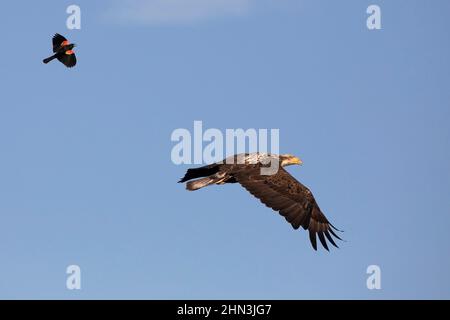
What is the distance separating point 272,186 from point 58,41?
8.79 m

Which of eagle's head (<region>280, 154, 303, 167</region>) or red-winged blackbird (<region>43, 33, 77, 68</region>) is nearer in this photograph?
eagle's head (<region>280, 154, 303, 167</region>)

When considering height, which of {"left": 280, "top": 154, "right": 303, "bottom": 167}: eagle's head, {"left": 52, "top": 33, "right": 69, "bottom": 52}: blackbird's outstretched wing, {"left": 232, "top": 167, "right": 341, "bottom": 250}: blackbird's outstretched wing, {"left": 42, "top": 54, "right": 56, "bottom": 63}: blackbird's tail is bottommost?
{"left": 232, "top": 167, "right": 341, "bottom": 250}: blackbird's outstretched wing

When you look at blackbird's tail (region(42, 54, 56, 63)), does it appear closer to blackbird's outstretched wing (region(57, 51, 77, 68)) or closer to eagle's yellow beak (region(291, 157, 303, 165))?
blackbird's outstretched wing (region(57, 51, 77, 68))

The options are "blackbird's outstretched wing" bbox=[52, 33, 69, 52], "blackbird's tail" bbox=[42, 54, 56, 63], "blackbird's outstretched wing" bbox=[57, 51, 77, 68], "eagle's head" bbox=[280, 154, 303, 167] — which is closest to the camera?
"eagle's head" bbox=[280, 154, 303, 167]

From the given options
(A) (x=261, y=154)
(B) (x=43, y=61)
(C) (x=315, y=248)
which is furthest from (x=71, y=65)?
(C) (x=315, y=248)

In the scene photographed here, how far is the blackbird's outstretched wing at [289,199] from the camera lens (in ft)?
82.5

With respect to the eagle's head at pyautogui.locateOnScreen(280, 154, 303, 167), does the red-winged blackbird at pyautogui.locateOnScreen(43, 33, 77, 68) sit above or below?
above

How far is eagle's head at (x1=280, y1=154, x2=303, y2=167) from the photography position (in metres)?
26.6

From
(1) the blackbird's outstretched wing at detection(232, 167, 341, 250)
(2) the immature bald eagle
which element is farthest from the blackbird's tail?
(1) the blackbird's outstretched wing at detection(232, 167, 341, 250)

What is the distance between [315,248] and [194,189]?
3.00 m

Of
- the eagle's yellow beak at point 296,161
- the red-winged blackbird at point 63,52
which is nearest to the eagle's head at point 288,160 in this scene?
the eagle's yellow beak at point 296,161

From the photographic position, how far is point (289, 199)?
25.5 meters
